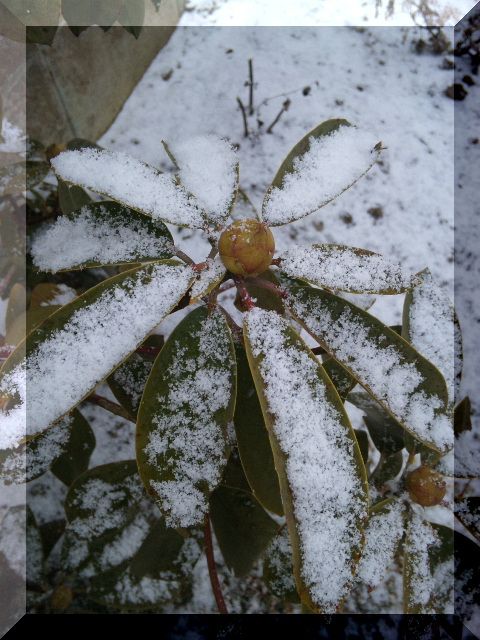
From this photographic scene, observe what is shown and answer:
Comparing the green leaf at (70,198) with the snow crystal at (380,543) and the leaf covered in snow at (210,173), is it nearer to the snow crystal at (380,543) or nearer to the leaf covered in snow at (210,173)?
the leaf covered in snow at (210,173)

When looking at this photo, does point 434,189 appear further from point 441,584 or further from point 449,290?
point 441,584

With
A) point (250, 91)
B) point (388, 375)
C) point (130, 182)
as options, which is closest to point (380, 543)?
point (388, 375)

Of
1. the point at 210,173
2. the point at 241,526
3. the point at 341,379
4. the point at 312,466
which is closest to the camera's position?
the point at 312,466

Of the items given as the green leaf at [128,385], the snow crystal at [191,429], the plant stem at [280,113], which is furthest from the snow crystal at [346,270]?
the plant stem at [280,113]

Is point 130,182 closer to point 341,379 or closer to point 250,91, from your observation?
point 341,379

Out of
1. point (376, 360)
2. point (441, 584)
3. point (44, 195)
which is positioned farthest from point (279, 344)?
point (44, 195)
